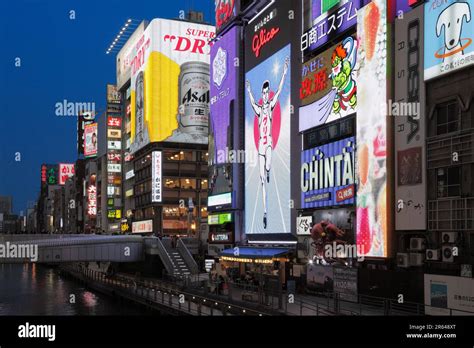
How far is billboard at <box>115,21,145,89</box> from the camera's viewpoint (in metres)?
115

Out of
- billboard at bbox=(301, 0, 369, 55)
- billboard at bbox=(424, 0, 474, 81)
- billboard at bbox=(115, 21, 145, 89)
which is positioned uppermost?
billboard at bbox=(115, 21, 145, 89)

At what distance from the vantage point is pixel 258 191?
181 ft

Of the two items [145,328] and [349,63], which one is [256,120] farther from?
[145,328]

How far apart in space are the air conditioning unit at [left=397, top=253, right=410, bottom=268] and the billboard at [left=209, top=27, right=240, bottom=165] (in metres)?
32.9

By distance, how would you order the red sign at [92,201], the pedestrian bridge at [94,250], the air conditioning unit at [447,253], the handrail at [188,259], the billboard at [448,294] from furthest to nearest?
1. the red sign at [92,201]
2. the handrail at [188,259]
3. the pedestrian bridge at [94,250]
4. the air conditioning unit at [447,253]
5. the billboard at [448,294]

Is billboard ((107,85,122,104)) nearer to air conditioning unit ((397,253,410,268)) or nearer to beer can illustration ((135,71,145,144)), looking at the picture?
beer can illustration ((135,71,145,144))

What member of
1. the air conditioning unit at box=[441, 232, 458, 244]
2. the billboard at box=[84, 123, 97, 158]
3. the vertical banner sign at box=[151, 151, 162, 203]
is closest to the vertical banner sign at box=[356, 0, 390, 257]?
the air conditioning unit at box=[441, 232, 458, 244]

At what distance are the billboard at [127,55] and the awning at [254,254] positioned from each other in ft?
221

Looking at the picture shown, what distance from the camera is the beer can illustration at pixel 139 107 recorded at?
349ft

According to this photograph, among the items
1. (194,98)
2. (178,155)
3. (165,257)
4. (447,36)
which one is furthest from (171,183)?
(447,36)

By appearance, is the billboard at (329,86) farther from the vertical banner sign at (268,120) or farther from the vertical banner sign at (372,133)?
the vertical banner sign at (268,120)

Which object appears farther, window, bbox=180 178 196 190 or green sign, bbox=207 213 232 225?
window, bbox=180 178 196 190
